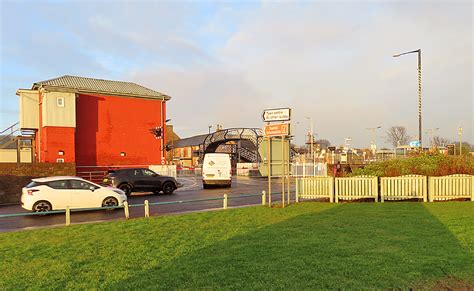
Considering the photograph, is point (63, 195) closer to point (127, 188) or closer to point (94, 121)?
point (127, 188)

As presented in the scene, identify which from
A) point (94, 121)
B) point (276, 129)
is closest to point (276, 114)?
point (276, 129)

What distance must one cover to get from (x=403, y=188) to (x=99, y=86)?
27.4 m

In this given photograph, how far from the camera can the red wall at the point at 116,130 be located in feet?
103

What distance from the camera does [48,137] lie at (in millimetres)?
28828

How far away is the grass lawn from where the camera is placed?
5.11 meters

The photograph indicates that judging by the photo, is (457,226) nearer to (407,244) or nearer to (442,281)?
(407,244)

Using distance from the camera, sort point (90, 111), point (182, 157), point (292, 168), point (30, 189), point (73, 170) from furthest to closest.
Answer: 1. point (182, 157)
2. point (292, 168)
3. point (90, 111)
4. point (73, 170)
5. point (30, 189)

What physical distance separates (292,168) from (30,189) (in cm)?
2477

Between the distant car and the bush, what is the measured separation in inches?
402

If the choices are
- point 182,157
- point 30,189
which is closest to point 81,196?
point 30,189

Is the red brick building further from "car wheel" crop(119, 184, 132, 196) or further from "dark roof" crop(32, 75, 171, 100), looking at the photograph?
"car wheel" crop(119, 184, 132, 196)

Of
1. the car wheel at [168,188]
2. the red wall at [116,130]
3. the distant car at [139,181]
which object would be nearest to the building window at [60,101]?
the red wall at [116,130]

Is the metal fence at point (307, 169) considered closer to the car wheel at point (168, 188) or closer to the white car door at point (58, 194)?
Result: the car wheel at point (168, 188)

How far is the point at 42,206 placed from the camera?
44.1 ft
